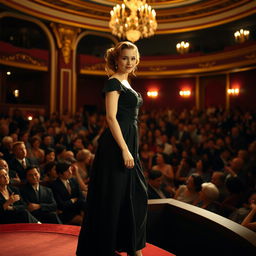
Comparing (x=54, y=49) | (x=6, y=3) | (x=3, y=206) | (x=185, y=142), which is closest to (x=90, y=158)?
(x=3, y=206)

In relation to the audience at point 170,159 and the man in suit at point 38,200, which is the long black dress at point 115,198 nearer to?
the audience at point 170,159

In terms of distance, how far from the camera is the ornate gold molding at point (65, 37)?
394 inches

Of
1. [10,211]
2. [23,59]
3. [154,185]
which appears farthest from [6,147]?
[23,59]

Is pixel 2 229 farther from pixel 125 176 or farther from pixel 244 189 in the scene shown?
pixel 244 189

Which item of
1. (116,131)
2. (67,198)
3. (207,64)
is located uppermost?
(207,64)

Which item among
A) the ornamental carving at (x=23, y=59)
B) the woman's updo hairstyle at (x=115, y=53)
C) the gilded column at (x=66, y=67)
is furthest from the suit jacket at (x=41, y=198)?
the ornamental carving at (x=23, y=59)

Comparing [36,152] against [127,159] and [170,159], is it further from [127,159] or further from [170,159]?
[127,159]

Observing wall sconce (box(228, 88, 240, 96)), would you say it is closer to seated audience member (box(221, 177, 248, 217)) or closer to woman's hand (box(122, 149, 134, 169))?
seated audience member (box(221, 177, 248, 217))

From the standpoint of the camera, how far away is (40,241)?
1.91 metres

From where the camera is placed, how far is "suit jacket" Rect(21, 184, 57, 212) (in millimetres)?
2889

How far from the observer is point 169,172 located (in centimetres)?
457

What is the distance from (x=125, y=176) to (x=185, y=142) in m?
5.14

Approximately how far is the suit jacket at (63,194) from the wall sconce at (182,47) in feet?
31.5

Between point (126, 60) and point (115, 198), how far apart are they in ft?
2.27
